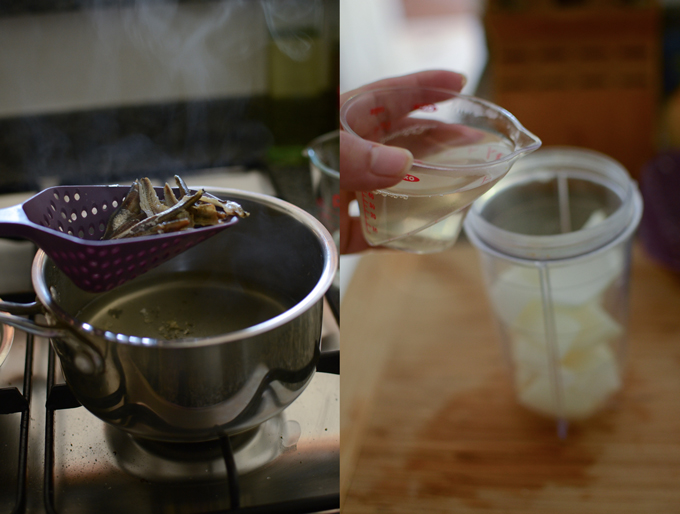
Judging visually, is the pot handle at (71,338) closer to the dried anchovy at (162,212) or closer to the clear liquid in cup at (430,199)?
the dried anchovy at (162,212)

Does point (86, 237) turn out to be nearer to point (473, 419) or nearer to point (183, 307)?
point (183, 307)

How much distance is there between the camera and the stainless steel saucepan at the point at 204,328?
1.01 feet

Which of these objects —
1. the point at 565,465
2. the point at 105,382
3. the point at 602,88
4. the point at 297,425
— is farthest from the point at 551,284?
the point at 602,88

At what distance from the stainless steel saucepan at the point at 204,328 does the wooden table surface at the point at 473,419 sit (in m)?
0.20

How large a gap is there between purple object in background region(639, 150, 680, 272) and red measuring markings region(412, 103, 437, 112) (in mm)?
465

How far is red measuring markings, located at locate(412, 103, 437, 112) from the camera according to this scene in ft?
1.38

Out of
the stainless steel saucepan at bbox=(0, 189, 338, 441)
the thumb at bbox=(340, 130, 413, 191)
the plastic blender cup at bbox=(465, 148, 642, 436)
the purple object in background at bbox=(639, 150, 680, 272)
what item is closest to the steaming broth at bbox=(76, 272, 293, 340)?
the stainless steel saucepan at bbox=(0, 189, 338, 441)

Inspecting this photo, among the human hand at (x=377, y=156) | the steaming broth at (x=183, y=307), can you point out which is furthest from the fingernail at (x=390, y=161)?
the steaming broth at (x=183, y=307)

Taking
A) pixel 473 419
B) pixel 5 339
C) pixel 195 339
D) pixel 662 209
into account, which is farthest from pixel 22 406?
pixel 662 209

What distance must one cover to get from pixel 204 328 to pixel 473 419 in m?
0.31

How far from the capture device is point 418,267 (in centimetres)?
81

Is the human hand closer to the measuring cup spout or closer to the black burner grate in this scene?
the measuring cup spout

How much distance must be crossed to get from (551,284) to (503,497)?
0.18m

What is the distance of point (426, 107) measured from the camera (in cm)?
42
